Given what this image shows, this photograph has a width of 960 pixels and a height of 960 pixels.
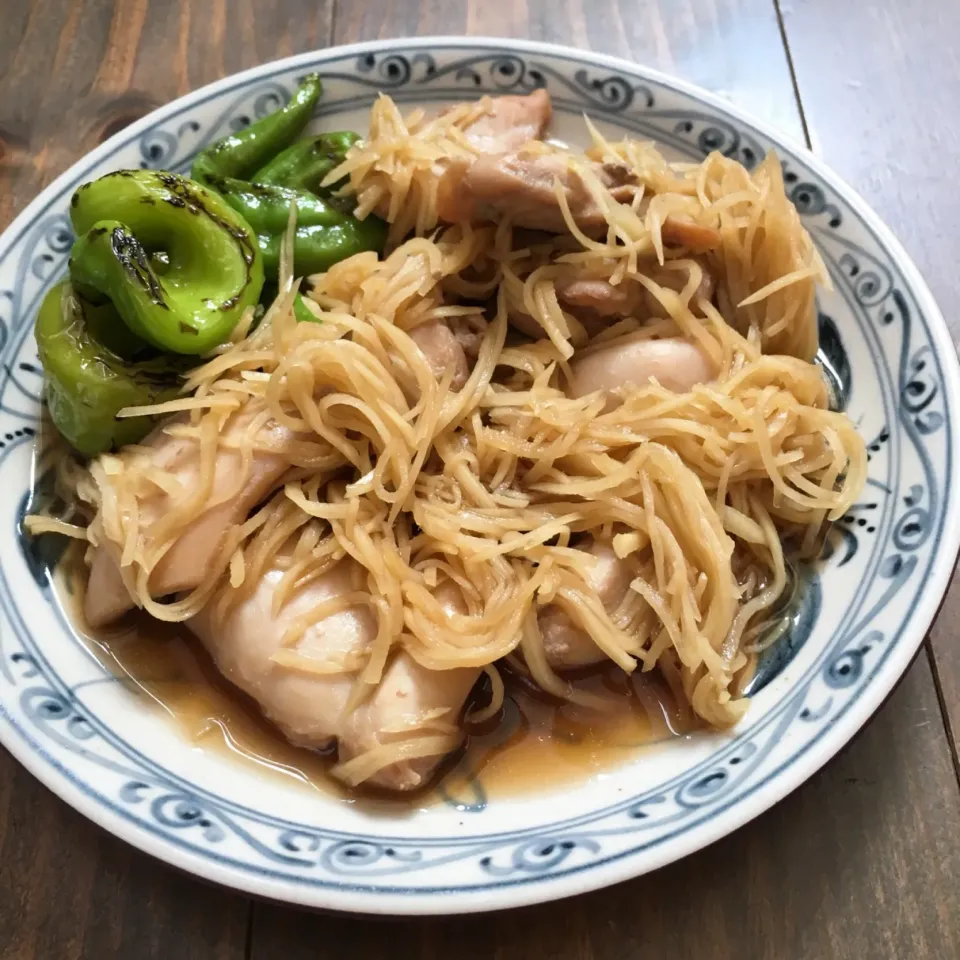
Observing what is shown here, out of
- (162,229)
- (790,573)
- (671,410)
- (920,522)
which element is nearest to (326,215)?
(162,229)

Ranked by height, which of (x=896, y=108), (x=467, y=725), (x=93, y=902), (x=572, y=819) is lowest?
(x=93, y=902)

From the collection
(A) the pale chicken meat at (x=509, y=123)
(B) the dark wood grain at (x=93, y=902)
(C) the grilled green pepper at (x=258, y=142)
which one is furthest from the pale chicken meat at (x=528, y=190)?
(B) the dark wood grain at (x=93, y=902)

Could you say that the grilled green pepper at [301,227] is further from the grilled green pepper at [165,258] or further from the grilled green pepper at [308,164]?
the grilled green pepper at [165,258]

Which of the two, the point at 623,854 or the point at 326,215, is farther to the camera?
the point at 326,215

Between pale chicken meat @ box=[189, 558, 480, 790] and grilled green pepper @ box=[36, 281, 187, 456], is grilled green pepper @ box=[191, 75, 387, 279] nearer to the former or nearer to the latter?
grilled green pepper @ box=[36, 281, 187, 456]

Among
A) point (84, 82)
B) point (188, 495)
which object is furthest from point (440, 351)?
point (84, 82)

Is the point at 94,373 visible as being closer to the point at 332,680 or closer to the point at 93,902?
the point at 332,680

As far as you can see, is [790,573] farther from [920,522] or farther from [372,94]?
[372,94]
